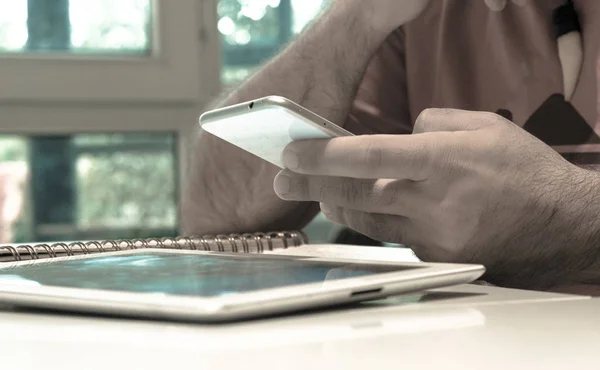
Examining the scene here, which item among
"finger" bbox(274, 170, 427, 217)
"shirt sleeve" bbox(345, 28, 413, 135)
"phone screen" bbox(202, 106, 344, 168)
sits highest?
"shirt sleeve" bbox(345, 28, 413, 135)

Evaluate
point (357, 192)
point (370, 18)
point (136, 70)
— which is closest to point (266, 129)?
point (357, 192)

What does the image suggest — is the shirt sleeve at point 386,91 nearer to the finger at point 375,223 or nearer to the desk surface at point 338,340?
the finger at point 375,223

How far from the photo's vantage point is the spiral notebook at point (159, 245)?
706 millimetres

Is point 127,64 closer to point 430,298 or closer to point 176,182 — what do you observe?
point 176,182

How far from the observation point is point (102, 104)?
197 centimetres

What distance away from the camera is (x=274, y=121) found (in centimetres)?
58

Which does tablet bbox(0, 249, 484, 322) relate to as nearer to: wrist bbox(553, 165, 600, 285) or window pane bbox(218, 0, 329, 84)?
wrist bbox(553, 165, 600, 285)

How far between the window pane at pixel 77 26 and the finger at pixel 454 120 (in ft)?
4.77

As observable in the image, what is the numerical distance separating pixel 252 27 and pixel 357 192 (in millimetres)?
1534

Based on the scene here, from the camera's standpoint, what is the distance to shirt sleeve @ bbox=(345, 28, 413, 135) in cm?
128

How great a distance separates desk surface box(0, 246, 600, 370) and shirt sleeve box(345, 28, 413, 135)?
0.83 metres

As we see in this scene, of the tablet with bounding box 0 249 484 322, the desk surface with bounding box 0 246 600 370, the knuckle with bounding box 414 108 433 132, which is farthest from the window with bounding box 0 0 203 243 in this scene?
the desk surface with bounding box 0 246 600 370

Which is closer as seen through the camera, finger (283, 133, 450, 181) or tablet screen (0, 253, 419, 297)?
tablet screen (0, 253, 419, 297)

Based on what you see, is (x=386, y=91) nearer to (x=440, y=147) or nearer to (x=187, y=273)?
(x=440, y=147)
